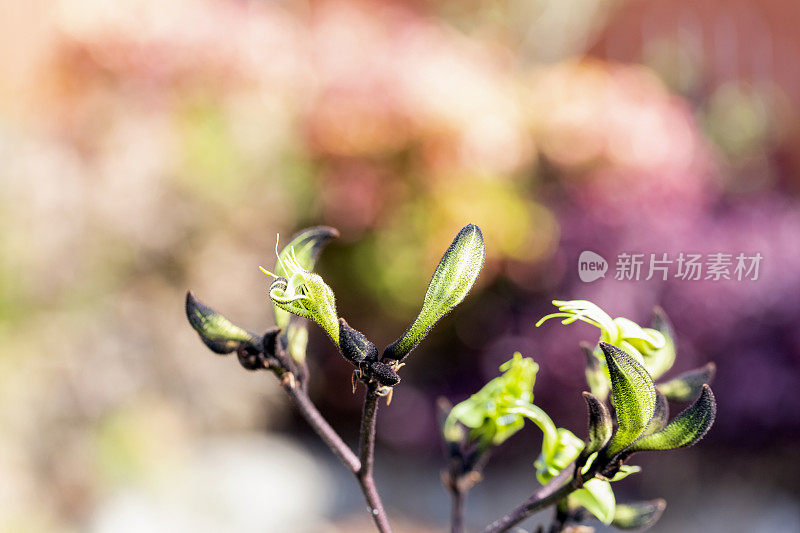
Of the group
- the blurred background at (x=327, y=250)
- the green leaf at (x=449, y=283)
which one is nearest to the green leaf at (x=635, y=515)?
the green leaf at (x=449, y=283)

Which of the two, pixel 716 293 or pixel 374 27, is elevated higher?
pixel 374 27

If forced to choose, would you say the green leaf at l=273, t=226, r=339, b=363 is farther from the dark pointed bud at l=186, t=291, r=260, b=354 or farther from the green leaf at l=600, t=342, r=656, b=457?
the green leaf at l=600, t=342, r=656, b=457

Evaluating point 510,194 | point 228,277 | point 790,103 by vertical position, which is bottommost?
point 228,277

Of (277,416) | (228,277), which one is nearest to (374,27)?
(228,277)

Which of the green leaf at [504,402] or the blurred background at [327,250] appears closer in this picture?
the green leaf at [504,402]

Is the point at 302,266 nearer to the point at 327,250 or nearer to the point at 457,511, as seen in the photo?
the point at 457,511

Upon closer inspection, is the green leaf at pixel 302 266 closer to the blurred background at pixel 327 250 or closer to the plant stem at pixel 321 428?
the plant stem at pixel 321 428

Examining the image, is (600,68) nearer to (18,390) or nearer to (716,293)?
(716,293)
